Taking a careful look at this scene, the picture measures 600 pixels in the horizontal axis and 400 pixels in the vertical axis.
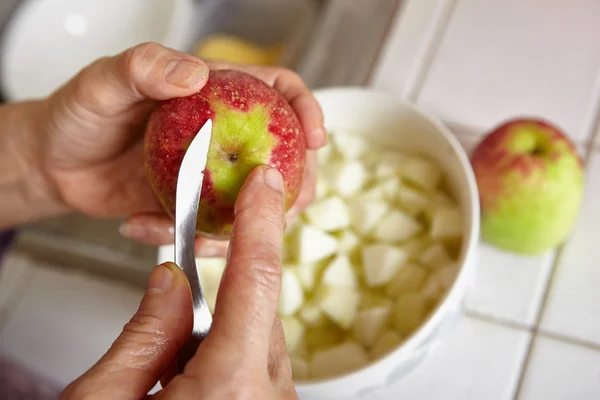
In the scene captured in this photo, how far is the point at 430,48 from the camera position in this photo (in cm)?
90

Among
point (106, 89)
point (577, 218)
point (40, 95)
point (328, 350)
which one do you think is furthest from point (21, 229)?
point (577, 218)

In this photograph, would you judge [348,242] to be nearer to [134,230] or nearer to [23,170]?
[134,230]

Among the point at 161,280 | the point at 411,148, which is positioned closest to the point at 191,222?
the point at 161,280

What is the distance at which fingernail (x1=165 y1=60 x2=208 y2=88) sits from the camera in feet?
1.72

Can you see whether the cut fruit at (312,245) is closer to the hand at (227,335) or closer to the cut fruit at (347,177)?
the cut fruit at (347,177)

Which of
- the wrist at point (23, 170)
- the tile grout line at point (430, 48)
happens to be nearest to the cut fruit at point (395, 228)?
the tile grout line at point (430, 48)

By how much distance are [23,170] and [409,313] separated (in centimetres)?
58

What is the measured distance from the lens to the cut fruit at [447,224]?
682mm

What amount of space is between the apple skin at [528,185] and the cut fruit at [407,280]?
110 millimetres

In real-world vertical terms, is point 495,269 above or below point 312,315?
above

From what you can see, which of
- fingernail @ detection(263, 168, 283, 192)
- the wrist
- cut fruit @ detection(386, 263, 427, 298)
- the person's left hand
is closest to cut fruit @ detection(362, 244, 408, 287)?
cut fruit @ detection(386, 263, 427, 298)

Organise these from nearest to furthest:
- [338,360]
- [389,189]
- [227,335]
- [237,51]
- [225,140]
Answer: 1. [227,335]
2. [225,140]
3. [338,360]
4. [389,189]
5. [237,51]

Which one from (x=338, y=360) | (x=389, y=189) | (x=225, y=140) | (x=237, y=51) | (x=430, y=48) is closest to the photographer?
(x=225, y=140)

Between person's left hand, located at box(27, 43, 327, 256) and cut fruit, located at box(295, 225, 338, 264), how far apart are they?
1.3 inches
